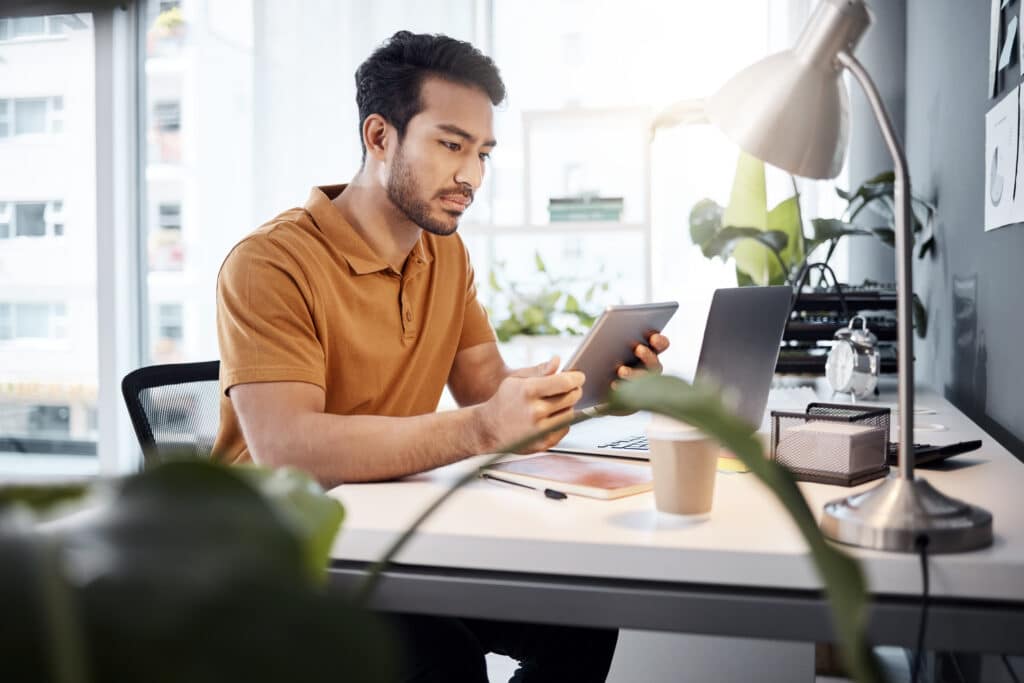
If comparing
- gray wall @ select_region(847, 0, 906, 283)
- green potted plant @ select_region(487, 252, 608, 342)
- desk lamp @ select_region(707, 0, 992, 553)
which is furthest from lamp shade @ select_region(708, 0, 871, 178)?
green potted plant @ select_region(487, 252, 608, 342)

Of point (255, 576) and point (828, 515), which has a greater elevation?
point (255, 576)

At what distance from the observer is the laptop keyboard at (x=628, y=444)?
1.38 m

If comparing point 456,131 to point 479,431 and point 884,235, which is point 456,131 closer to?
point 479,431

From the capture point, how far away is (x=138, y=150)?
147 inches

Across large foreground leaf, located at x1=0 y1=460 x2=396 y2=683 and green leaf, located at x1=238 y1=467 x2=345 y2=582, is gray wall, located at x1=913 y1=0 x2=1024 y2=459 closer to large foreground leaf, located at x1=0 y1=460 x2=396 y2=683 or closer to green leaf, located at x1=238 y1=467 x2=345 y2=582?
green leaf, located at x1=238 y1=467 x2=345 y2=582

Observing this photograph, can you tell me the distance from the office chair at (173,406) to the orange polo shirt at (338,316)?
0.11 m

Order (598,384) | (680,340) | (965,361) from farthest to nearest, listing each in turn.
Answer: (680,340) → (965,361) → (598,384)

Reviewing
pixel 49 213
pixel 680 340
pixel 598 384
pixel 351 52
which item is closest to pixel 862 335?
pixel 598 384

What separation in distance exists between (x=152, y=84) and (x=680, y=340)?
93.0 inches

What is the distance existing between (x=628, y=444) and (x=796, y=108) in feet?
2.03

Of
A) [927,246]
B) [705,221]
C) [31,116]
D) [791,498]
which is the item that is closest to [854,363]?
[927,246]

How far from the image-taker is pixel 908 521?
2.71ft

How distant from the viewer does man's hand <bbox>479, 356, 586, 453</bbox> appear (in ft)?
3.85

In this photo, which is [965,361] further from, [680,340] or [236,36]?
[236,36]
